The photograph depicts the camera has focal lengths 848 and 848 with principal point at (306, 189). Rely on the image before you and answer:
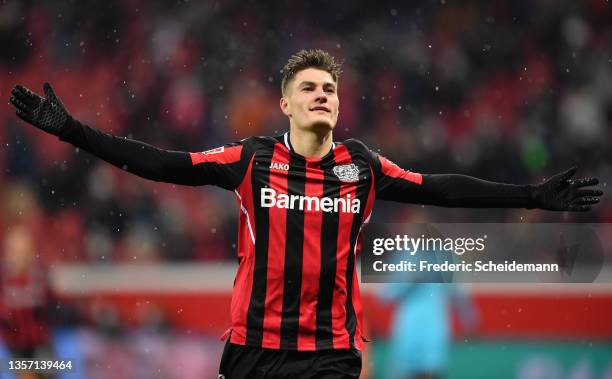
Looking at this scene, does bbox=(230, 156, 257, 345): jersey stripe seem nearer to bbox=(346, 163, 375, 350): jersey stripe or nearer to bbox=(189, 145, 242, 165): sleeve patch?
bbox=(189, 145, 242, 165): sleeve patch

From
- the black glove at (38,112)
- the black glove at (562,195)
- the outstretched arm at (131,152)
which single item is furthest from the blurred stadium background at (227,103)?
the black glove at (38,112)

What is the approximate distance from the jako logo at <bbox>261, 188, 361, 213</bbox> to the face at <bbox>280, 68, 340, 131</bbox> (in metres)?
0.22

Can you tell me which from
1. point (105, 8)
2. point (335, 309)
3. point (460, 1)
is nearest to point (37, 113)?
point (335, 309)

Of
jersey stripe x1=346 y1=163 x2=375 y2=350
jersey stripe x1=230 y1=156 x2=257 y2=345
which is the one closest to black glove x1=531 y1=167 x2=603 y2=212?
jersey stripe x1=346 y1=163 x2=375 y2=350

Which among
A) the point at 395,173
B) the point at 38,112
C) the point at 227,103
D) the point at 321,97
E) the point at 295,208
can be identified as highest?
the point at 227,103

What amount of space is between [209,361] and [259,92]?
5.44 feet

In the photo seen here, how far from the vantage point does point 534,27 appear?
533cm

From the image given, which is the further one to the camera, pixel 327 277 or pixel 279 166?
pixel 279 166

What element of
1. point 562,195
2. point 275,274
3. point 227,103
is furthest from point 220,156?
point 227,103

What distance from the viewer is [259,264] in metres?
2.51

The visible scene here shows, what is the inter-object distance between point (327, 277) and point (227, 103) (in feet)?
9.69

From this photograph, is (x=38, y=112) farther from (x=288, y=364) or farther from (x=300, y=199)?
(x=288, y=364)

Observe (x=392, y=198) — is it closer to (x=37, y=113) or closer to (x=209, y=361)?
(x=37, y=113)

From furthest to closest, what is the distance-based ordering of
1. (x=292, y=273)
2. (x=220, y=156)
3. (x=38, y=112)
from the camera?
(x=220, y=156) < (x=292, y=273) < (x=38, y=112)
